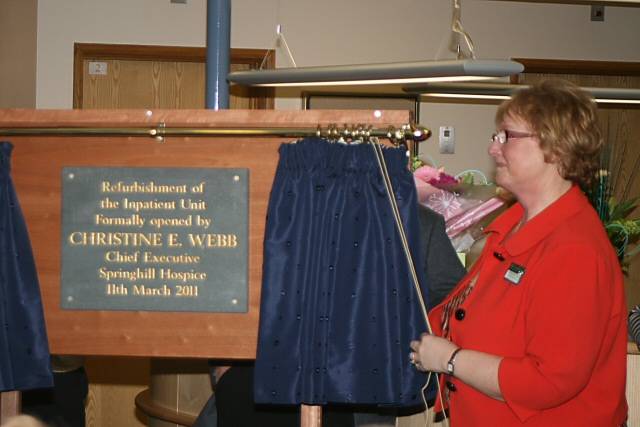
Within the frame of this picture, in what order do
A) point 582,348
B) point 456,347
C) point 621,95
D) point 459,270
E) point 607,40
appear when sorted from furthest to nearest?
point 607,40 → point 621,95 → point 459,270 → point 456,347 → point 582,348

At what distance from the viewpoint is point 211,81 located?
278 centimetres

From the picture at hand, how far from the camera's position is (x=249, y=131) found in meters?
2.12

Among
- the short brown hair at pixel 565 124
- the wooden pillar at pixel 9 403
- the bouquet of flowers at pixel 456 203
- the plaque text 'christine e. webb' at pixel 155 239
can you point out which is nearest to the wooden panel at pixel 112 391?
the bouquet of flowers at pixel 456 203

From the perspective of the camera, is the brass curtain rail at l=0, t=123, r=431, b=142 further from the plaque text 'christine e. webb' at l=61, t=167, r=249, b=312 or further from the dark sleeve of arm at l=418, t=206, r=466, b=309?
the dark sleeve of arm at l=418, t=206, r=466, b=309

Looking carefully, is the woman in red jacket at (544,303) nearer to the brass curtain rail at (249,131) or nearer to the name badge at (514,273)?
the name badge at (514,273)

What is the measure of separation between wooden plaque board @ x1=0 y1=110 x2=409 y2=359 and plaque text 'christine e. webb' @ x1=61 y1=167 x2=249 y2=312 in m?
0.02

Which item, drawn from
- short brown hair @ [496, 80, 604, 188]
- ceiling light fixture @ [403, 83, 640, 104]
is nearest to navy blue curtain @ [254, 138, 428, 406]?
short brown hair @ [496, 80, 604, 188]

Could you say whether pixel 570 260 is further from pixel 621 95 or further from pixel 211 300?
pixel 621 95

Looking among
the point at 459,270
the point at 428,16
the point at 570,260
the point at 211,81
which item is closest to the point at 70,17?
the point at 428,16

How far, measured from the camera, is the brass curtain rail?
2.09 meters

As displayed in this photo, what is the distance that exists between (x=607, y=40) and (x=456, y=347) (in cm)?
488

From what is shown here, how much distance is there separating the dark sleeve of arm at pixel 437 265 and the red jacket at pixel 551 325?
0.19 m

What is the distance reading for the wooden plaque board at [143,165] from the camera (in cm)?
215

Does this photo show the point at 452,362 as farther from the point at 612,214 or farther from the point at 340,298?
the point at 612,214
